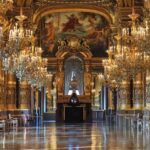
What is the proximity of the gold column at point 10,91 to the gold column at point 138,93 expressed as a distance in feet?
30.0

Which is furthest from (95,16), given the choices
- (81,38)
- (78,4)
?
(78,4)

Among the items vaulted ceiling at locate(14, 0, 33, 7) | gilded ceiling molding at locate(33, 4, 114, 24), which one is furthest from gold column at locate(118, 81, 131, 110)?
vaulted ceiling at locate(14, 0, 33, 7)

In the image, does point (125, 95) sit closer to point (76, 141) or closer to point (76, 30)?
point (76, 30)

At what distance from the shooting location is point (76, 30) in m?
48.8

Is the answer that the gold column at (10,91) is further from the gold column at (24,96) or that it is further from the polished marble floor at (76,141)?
the polished marble floor at (76,141)

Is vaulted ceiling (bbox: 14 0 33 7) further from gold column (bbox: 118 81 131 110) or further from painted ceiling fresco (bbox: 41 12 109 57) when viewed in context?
gold column (bbox: 118 81 131 110)

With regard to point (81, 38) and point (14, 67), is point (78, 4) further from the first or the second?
point (14, 67)

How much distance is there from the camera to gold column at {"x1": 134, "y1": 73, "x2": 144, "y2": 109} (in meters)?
34.3

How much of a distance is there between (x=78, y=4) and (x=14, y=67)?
16.4 m

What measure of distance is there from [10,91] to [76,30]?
48.4 feet

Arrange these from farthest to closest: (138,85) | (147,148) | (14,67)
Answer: (138,85)
(14,67)
(147,148)

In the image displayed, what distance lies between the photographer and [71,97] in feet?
164

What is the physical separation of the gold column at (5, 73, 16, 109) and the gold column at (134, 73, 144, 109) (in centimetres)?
914

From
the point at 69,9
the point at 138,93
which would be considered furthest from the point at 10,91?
the point at 69,9
